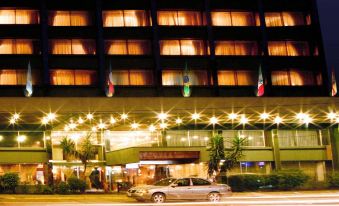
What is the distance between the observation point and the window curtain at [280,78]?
6088 centimetres

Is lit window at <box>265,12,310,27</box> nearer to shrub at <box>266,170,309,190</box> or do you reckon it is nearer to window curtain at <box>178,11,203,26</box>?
window curtain at <box>178,11,203,26</box>

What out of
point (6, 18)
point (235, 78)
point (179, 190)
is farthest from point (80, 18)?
point (179, 190)

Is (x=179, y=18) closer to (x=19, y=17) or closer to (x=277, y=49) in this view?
(x=277, y=49)

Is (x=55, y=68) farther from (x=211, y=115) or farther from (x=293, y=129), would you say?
(x=293, y=129)

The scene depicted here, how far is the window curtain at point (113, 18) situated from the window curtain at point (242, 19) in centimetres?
1253

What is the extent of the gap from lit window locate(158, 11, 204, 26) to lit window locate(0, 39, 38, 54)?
1354cm

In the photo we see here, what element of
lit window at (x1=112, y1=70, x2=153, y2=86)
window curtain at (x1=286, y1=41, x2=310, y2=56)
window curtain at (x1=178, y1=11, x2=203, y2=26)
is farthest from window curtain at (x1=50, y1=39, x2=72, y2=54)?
window curtain at (x1=286, y1=41, x2=310, y2=56)

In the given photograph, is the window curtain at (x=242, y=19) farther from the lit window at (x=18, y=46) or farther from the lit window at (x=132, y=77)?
the lit window at (x=18, y=46)

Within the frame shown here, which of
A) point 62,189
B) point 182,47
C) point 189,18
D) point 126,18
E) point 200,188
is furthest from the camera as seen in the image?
point 189,18

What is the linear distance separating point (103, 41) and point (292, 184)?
81.0ft

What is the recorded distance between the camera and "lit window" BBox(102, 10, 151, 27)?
192ft

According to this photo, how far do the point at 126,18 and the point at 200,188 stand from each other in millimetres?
31804

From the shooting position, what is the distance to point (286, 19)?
6347 cm

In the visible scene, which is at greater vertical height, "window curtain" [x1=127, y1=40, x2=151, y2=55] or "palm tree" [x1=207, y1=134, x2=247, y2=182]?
"window curtain" [x1=127, y1=40, x2=151, y2=55]
